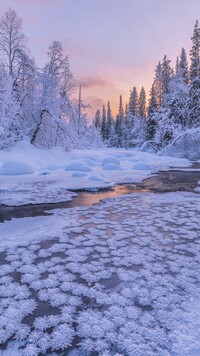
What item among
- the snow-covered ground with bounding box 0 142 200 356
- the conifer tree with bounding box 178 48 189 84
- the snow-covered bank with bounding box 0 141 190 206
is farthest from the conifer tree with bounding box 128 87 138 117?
the snow-covered ground with bounding box 0 142 200 356

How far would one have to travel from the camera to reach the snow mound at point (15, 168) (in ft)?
43.1

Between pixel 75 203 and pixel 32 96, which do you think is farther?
pixel 32 96

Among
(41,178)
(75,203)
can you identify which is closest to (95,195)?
(75,203)

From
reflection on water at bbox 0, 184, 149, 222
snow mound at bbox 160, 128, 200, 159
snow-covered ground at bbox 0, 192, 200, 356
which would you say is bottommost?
snow-covered ground at bbox 0, 192, 200, 356

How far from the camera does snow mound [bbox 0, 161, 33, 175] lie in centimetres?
1314

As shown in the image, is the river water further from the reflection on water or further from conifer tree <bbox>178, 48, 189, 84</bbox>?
conifer tree <bbox>178, 48, 189, 84</bbox>

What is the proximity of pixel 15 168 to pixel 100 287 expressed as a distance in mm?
10939

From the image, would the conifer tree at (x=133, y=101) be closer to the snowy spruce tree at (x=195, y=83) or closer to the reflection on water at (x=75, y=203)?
the snowy spruce tree at (x=195, y=83)

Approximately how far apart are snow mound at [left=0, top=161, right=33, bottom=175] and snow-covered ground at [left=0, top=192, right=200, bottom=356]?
7.50 metres

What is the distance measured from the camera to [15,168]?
13375 millimetres

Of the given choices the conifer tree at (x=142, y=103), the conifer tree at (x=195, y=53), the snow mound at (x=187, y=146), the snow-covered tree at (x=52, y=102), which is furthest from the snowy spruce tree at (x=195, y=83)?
the conifer tree at (x=142, y=103)

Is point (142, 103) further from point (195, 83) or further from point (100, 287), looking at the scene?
point (100, 287)

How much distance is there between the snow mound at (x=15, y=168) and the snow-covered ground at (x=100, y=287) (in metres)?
7.50

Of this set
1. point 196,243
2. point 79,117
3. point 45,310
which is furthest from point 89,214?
point 79,117
